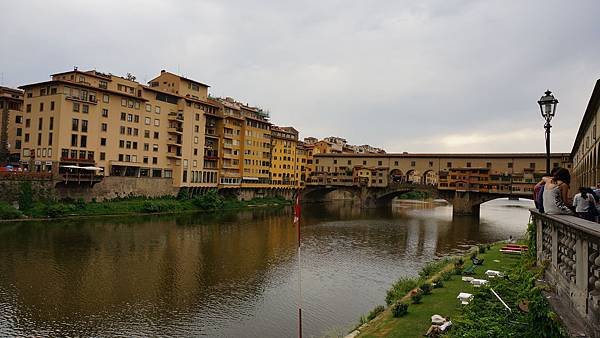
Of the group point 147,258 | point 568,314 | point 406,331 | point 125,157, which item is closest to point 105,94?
point 125,157

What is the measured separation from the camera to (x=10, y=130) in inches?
2403

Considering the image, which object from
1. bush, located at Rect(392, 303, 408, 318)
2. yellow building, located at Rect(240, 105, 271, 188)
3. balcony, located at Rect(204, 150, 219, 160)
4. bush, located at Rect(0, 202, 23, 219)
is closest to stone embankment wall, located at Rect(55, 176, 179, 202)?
bush, located at Rect(0, 202, 23, 219)

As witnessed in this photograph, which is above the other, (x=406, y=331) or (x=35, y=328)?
(x=406, y=331)

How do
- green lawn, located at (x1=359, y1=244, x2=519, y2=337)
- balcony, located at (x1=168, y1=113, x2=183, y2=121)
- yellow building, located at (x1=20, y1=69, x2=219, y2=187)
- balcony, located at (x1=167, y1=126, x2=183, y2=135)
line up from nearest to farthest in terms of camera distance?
green lawn, located at (x1=359, y1=244, x2=519, y2=337) < yellow building, located at (x1=20, y1=69, x2=219, y2=187) < balcony, located at (x1=168, y1=113, x2=183, y2=121) < balcony, located at (x1=167, y1=126, x2=183, y2=135)

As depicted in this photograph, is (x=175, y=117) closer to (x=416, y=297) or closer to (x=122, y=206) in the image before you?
(x=122, y=206)

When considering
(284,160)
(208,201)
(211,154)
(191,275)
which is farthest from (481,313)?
(284,160)

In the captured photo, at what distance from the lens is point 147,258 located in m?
30.6

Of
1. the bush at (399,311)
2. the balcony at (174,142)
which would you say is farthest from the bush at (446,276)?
the balcony at (174,142)

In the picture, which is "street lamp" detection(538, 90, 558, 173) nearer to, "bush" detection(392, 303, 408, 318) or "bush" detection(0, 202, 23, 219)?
"bush" detection(392, 303, 408, 318)

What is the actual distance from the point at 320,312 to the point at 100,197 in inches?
1760

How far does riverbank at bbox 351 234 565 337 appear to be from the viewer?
30.8 ft

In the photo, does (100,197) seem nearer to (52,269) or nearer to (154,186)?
(154,186)

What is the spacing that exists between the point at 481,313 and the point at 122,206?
166ft

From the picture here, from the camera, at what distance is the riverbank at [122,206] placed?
152 ft
